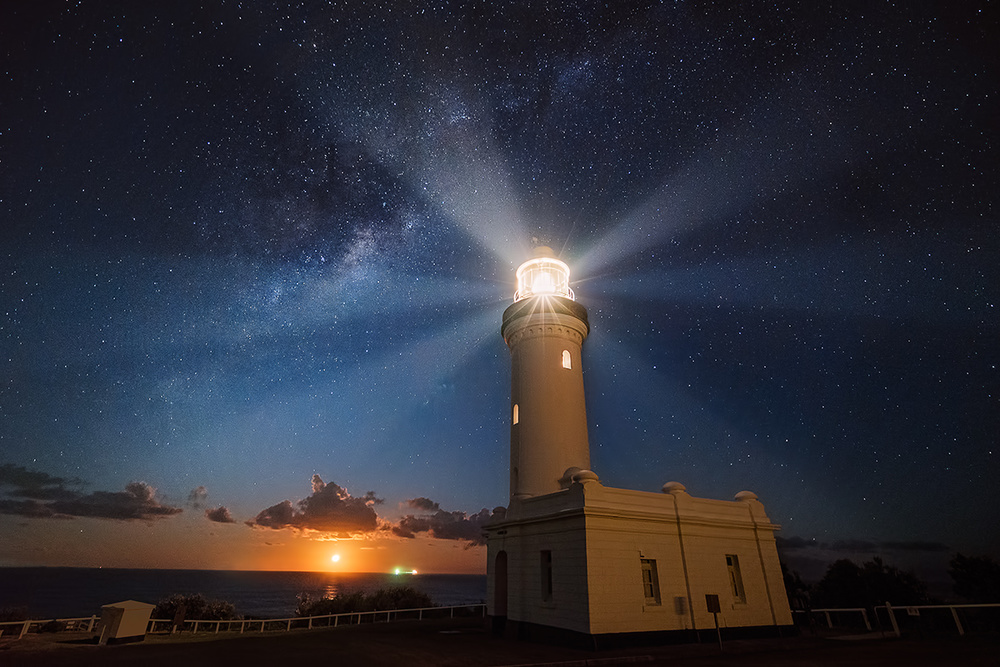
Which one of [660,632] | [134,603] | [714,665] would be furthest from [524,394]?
[134,603]

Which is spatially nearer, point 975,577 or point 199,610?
point 199,610

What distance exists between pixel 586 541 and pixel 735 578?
6.84 metres

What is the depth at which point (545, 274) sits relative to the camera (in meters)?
22.6

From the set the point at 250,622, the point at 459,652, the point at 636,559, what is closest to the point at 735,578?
the point at 636,559

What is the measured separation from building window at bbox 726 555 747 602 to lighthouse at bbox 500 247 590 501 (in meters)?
5.94

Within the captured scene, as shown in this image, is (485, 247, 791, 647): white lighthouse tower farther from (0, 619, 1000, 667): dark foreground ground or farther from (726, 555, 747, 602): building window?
(0, 619, 1000, 667): dark foreground ground

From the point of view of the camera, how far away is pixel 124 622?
47.4 feet

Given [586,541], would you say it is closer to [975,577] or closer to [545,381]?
[545,381]

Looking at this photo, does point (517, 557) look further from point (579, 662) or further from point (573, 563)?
point (579, 662)

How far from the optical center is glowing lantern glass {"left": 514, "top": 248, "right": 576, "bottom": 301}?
2239 centimetres

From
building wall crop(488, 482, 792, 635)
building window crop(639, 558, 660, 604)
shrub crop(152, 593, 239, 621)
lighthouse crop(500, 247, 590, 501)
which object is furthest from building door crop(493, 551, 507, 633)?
shrub crop(152, 593, 239, 621)

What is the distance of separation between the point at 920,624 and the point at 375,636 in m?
18.8

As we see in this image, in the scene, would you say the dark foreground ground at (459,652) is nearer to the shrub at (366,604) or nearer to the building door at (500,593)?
the building door at (500,593)

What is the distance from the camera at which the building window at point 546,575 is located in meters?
15.7
